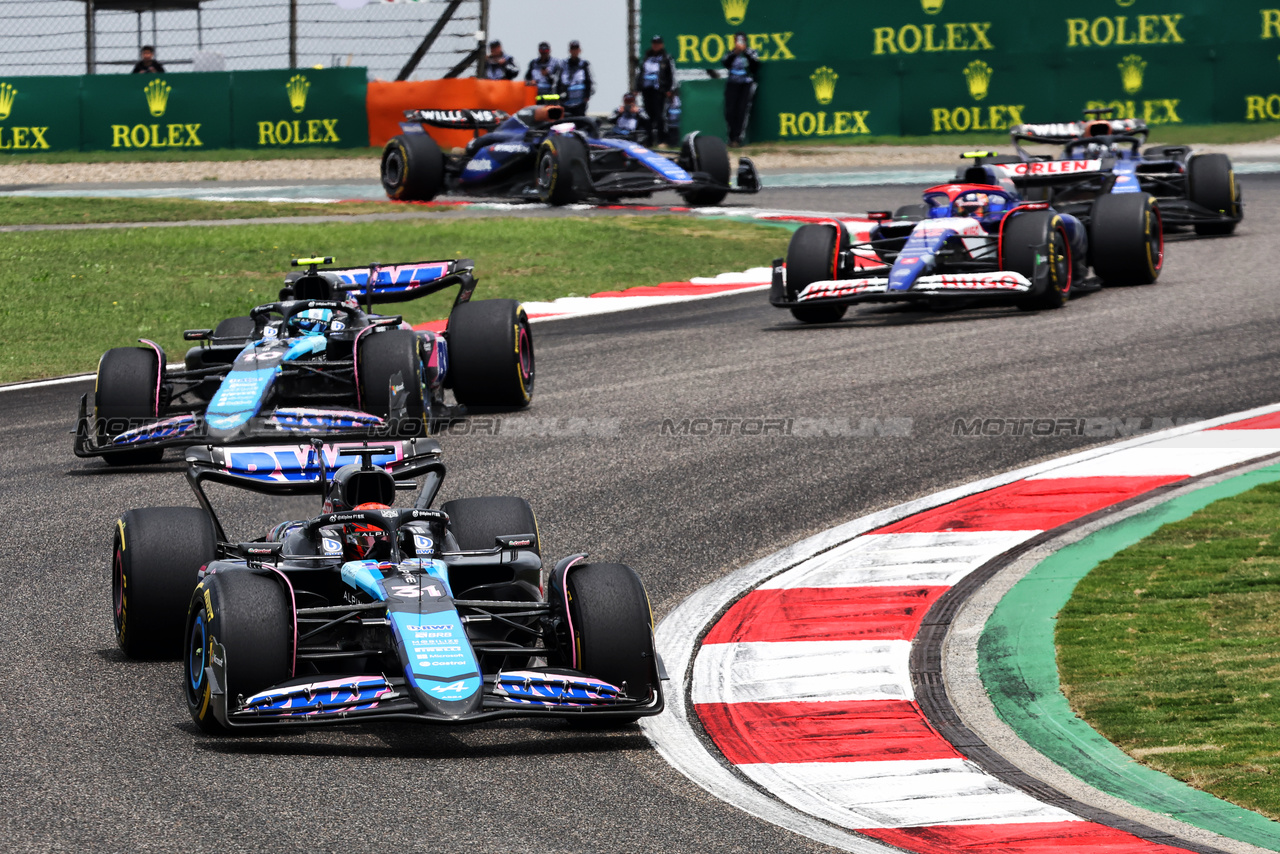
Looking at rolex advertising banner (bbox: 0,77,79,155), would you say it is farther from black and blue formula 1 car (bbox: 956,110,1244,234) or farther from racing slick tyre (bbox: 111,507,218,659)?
racing slick tyre (bbox: 111,507,218,659)

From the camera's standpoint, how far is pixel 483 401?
11.4 metres

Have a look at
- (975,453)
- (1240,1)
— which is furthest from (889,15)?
(975,453)

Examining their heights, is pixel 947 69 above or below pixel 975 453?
above

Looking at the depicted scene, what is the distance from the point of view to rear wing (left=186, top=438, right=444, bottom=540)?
6.88 metres

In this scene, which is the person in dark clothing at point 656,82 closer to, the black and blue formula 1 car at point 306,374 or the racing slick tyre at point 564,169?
the racing slick tyre at point 564,169

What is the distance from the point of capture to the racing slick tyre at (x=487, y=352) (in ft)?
36.9

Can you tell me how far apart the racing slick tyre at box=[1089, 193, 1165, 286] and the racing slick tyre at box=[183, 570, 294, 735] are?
37.9ft

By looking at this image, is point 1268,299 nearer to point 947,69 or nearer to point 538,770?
point 538,770

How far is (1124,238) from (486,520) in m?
10.4

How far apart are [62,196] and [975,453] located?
61.7ft

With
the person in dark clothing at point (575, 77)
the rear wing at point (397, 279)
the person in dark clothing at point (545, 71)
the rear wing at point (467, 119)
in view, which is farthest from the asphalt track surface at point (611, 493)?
the person in dark clothing at point (545, 71)

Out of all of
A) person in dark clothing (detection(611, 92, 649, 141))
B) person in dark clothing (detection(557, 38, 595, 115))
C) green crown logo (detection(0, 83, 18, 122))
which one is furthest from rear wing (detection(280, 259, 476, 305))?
green crown logo (detection(0, 83, 18, 122))

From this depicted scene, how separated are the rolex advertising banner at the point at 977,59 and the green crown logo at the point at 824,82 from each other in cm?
2

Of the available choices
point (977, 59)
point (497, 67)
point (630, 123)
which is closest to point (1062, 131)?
point (630, 123)
